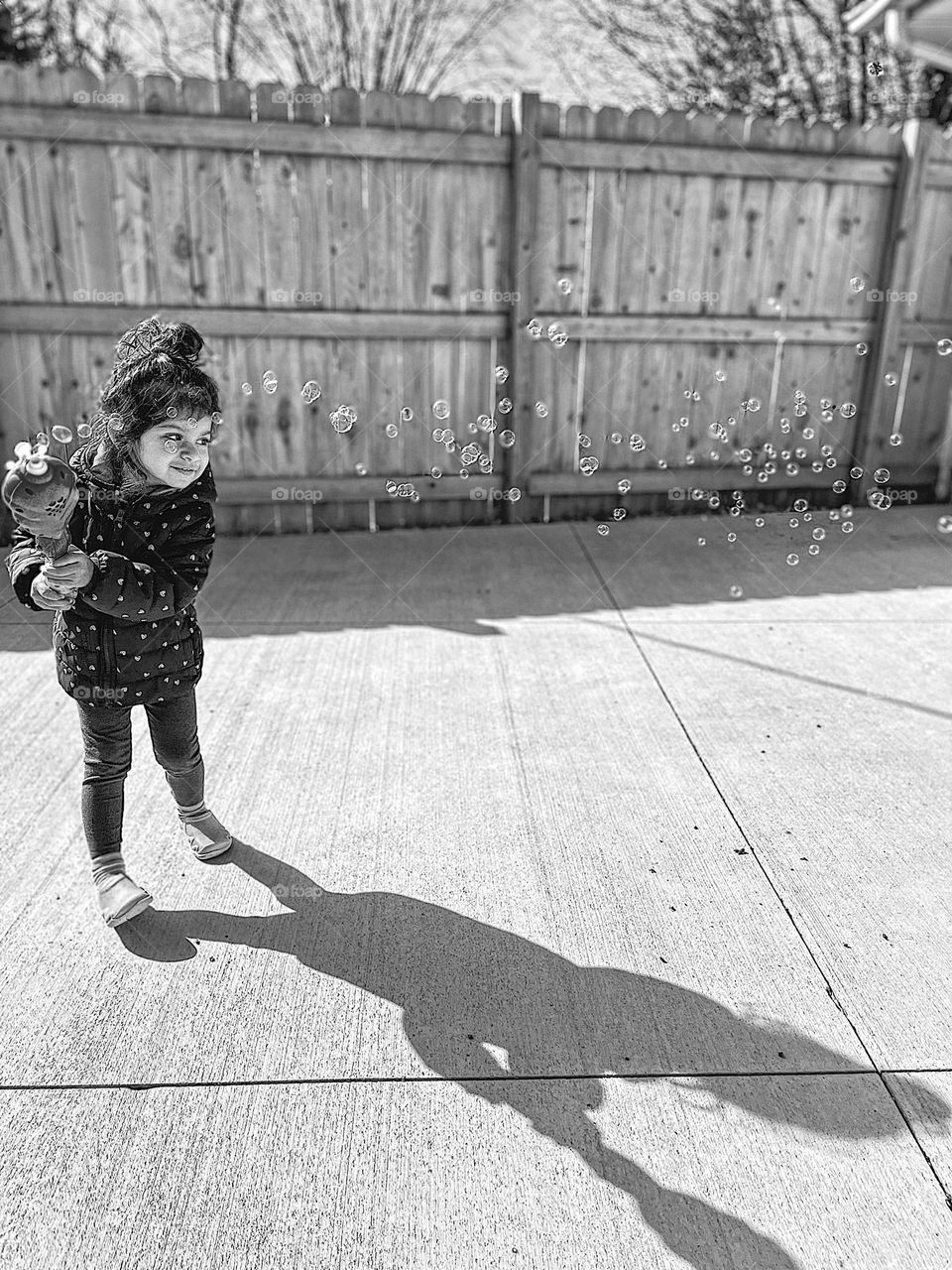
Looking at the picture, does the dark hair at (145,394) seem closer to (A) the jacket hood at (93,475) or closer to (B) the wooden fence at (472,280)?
(A) the jacket hood at (93,475)

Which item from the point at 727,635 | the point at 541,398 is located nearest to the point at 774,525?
the point at 541,398

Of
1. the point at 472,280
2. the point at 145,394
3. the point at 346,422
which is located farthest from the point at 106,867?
the point at 472,280

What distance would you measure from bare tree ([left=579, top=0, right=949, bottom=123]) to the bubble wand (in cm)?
1425

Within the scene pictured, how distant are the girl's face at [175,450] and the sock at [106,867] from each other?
0.96m

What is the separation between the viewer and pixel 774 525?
6566 mm

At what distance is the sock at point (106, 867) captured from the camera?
2.40m

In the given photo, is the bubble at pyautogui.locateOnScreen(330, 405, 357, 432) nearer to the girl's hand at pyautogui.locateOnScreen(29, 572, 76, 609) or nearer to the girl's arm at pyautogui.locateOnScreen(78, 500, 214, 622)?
the girl's arm at pyautogui.locateOnScreen(78, 500, 214, 622)

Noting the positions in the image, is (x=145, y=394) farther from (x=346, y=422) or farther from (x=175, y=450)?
(x=346, y=422)

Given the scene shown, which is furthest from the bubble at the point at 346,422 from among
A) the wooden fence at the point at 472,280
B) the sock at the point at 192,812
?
the sock at the point at 192,812

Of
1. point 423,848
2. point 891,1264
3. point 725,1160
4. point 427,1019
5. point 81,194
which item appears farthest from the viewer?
point 81,194

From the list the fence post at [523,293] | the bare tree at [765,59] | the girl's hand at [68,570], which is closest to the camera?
the girl's hand at [68,570]

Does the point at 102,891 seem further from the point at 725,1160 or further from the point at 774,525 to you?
the point at 774,525

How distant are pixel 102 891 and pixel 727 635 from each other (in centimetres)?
299

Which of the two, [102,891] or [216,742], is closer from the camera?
[102,891]
